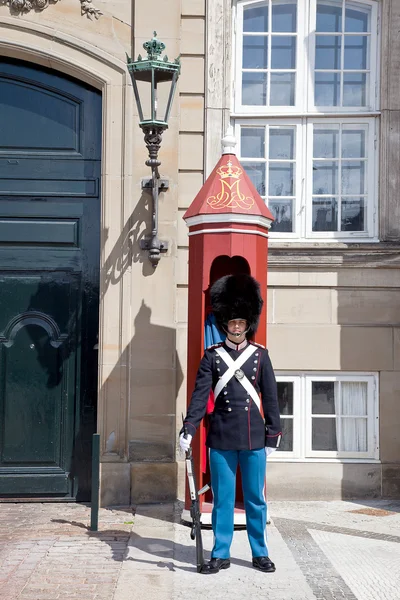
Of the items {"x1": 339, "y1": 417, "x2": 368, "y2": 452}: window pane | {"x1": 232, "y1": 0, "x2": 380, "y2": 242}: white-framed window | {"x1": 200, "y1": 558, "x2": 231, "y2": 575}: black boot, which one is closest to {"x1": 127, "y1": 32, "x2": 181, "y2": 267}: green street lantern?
{"x1": 232, "y1": 0, "x2": 380, "y2": 242}: white-framed window

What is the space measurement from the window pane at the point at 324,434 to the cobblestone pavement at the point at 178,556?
56 centimetres

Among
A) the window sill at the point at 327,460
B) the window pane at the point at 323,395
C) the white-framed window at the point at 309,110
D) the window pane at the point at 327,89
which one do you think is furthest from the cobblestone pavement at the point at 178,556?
the window pane at the point at 327,89

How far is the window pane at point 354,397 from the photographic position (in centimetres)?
812

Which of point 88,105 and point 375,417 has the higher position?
point 88,105

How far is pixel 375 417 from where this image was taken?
8055mm

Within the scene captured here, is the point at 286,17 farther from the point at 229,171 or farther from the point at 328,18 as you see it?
the point at 229,171

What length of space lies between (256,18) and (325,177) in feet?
5.39

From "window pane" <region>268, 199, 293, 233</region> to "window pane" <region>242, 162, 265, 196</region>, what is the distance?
16 cm

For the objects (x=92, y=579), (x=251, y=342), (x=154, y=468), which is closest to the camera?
(x=92, y=579)

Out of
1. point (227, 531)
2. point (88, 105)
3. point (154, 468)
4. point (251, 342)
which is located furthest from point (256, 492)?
point (88, 105)

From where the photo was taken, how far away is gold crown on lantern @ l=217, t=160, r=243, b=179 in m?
6.92

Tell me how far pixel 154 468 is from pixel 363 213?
3067 millimetres

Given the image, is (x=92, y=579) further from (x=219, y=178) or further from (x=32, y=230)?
(x=32, y=230)

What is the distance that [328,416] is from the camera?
26.6 feet
